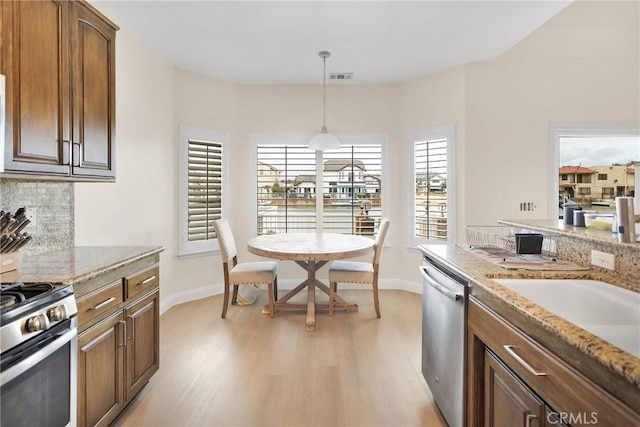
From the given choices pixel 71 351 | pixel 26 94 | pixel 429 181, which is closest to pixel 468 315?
pixel 71 351

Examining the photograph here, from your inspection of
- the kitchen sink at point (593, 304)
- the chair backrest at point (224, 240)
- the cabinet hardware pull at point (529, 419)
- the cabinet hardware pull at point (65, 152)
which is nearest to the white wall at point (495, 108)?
the chair backrest at point (224, 240)

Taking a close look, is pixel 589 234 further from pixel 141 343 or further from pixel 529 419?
pixel 141 343

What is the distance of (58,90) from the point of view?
188 cm

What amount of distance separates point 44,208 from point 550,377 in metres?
2.84

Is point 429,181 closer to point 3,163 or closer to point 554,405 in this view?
point 554,405

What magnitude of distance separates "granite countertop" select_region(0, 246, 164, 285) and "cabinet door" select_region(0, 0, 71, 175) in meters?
0.49

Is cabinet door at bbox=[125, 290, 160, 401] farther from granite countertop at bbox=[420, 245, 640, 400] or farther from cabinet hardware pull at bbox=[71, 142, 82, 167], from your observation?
granite countertop at bbox=[420, 245, 640, 400]

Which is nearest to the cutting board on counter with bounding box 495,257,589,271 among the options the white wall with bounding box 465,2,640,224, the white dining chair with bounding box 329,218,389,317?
the white dining chair with bounding box 329,218,389,317

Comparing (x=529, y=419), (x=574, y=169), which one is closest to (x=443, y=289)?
(x=529, y=419)

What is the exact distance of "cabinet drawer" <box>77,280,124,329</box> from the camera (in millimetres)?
1628

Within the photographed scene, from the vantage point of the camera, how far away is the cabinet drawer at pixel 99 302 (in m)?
1.63

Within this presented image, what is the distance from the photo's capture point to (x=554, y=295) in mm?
1550

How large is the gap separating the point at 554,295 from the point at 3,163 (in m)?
2.50

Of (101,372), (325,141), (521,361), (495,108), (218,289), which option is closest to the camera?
(521,361)
